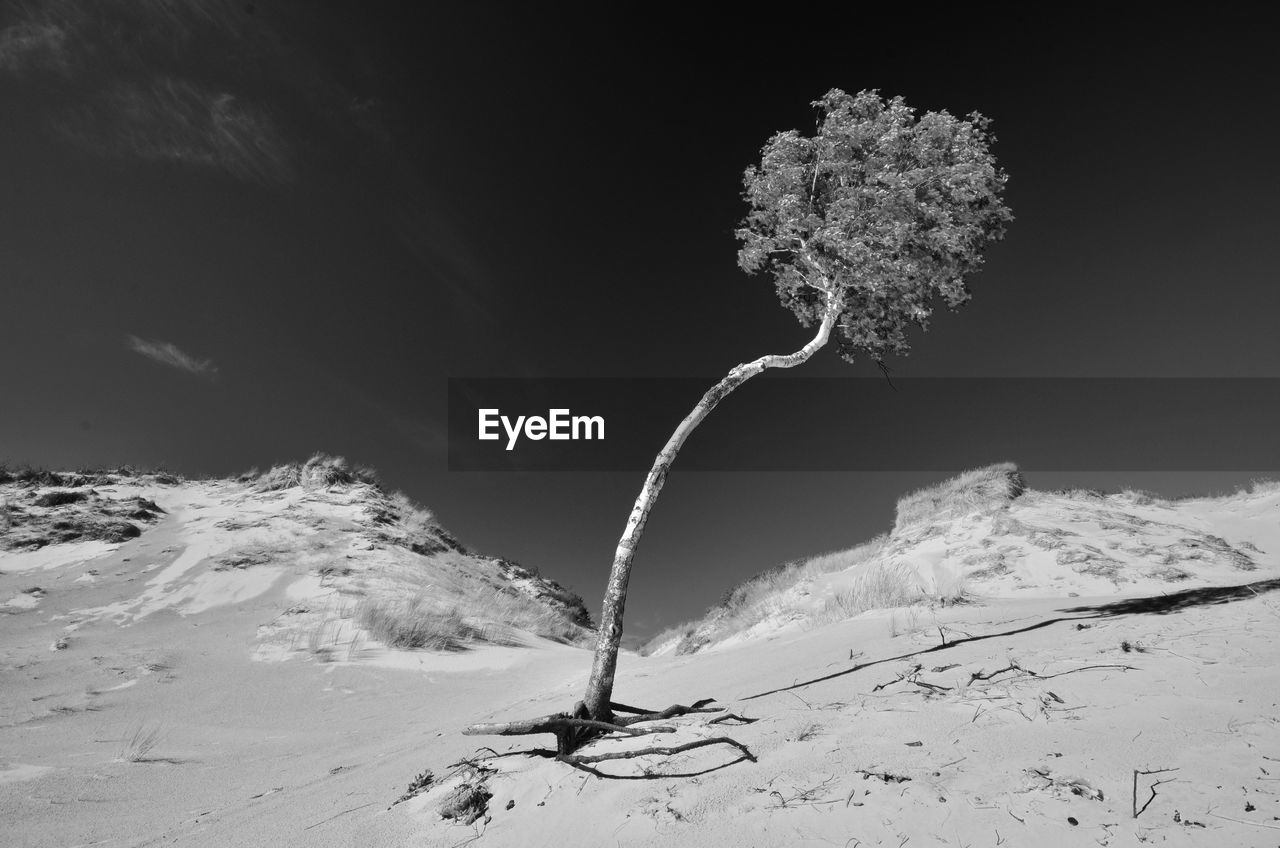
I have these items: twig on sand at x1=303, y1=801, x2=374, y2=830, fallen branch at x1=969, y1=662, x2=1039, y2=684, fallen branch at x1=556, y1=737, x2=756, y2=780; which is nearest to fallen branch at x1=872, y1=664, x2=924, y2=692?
fallen branch at x1=969, y1=662, x2=1039, y2=684

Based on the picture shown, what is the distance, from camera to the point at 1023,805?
7.29ft

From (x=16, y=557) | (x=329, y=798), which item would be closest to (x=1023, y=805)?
(x=329, y=798)

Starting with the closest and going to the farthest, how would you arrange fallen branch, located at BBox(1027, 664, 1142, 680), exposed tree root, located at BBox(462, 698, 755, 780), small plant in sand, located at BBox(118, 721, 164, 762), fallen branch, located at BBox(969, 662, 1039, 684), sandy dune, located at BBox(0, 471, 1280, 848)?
sandy dune, located at BBox(0, 471, 1280, 848) → exposed tree root, located at BBox(462, 698, 755, 780) → fallen branch, located at BBox(1027, 664, 1142, 680) → fallen branch, located at BBox(969, 662, 1039, 684) → small plant in sand, located at BBox(118, 721, 164, 762)

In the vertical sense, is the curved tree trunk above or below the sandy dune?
above

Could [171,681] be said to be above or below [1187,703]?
below

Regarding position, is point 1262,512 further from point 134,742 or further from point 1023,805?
point 134,742

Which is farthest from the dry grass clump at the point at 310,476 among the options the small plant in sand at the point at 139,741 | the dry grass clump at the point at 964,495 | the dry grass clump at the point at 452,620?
the dry grass clump at the point at 964,495

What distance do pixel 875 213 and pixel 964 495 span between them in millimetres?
14989

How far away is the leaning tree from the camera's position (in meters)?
7.68

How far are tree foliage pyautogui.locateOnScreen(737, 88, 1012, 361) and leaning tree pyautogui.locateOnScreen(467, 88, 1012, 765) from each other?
0.02 m

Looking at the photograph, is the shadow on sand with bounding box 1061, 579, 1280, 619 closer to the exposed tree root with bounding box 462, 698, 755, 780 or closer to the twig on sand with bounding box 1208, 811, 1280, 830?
the twig on sand with bounding box 1208, 811, 1280, 830

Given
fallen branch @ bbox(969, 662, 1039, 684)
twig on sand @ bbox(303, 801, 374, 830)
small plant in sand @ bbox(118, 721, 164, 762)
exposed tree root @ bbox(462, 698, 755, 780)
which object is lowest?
small plant in sand @ bbox(118, 721, 164, 762)

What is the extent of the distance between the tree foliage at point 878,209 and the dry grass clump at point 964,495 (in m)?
11.9

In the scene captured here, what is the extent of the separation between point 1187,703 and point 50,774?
8419 mm
